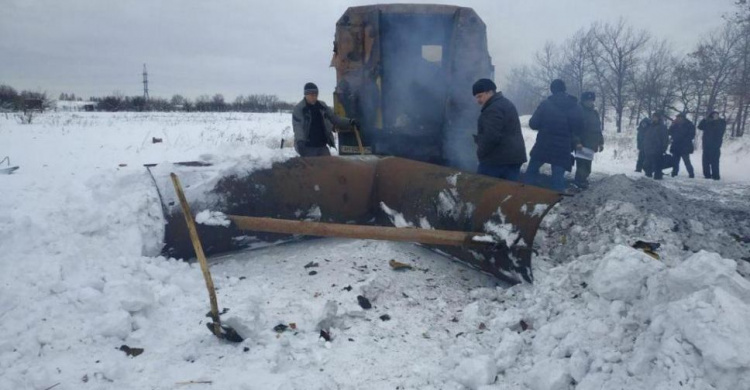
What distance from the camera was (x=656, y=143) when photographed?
8.84m

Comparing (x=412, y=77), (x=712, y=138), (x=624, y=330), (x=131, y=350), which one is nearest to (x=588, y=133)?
(x=412, y=77)

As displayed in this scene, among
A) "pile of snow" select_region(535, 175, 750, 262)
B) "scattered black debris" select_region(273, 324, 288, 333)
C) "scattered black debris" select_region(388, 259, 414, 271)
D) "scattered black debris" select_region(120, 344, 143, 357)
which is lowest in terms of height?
"scattered black debris" select_region(120, 344, 143, 357)

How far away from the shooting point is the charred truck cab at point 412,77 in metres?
6.13

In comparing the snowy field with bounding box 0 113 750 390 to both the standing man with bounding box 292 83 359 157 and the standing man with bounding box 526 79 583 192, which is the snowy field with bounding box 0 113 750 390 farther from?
the standing man with bounding box 526 79 583 192

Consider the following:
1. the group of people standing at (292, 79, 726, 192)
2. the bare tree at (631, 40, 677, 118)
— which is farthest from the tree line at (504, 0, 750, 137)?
the group of people standing at (292, 79, 726, 192)

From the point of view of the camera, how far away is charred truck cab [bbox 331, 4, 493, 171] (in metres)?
6.13

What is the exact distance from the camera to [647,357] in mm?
1742

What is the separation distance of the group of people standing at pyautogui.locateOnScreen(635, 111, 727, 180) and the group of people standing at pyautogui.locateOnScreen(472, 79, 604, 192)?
9.63ft

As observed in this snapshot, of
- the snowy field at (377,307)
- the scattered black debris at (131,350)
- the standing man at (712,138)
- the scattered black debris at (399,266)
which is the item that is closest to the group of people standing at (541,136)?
the snowy field at (377,307)

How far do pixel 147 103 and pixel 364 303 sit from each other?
121 feet

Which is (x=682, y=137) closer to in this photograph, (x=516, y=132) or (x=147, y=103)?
(x=516, y=132)

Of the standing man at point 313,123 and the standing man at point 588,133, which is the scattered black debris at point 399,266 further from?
the standing man at point 588,133

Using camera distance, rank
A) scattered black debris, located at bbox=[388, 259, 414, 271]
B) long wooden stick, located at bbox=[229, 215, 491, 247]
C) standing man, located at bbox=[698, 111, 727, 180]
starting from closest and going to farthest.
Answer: long wooden stick, located at bbox=[229, 215, 491, 247]
scattered black debris, located at bbox=[388, 259, 414, 271]
standing man, located at bbox=[698, 111, 727, 180]

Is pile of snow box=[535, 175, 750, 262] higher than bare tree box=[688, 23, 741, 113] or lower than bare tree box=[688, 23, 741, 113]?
lower
